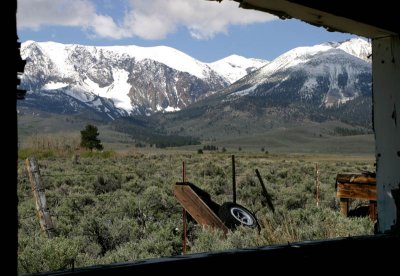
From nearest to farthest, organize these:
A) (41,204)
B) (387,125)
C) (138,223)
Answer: (387,125), (41,204), (138,223)

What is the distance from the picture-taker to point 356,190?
745cm

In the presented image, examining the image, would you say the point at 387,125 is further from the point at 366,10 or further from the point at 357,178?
the point at 357,178

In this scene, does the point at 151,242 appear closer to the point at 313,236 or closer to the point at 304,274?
the point at 313,236

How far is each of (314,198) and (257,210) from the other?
3323 mm

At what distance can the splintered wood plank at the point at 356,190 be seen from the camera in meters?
7.05

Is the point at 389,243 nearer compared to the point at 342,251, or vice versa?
the point at 342,251

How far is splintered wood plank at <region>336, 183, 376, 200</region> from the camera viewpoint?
705cm

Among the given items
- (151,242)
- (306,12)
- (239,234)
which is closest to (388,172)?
(306,12)

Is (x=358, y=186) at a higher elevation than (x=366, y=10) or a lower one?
lower

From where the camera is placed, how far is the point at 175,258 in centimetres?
200
